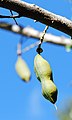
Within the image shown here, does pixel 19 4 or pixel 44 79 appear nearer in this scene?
pixel 19 4

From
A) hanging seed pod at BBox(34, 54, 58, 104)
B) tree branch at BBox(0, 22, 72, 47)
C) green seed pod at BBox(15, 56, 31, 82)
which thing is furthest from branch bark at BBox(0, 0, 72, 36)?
tree branch at BBox(0, 22, 72, 47)

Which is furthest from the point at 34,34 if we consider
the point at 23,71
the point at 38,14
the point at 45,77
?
the point at 38,14

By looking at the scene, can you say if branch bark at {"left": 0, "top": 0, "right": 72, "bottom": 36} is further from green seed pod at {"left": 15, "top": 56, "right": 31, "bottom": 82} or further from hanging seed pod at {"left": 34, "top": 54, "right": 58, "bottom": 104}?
green seed pod at {"left": 15, "top": 56, "right": 31, "bottom": 82}

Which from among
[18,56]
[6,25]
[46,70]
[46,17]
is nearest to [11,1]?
[46,17]

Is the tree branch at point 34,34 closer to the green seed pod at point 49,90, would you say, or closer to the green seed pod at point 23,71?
the green seed pod at point 23,71

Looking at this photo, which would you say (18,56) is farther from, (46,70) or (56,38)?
(46,70)

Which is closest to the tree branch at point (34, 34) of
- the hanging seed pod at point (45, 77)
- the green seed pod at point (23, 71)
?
the green seed pod at point (23, 71)
